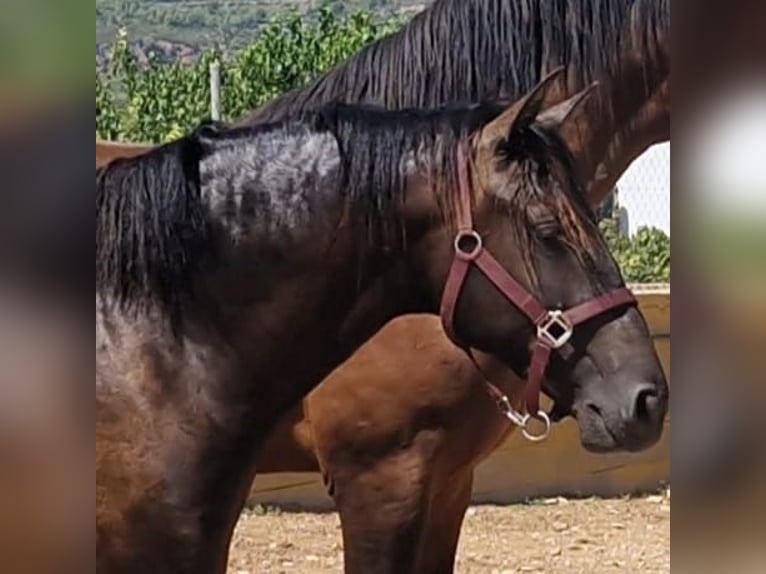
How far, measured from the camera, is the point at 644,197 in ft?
13.0

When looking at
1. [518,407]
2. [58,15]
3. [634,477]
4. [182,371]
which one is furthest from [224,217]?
[634,477]

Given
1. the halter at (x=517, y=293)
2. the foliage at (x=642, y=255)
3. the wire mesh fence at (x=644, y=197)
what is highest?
the halter at (x=517, y=293)

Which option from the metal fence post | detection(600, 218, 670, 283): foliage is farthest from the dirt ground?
the metal fence post

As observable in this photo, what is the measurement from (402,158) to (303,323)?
0.24 metres

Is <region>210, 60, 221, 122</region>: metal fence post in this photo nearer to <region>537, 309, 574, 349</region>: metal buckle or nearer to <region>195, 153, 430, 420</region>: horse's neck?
<region>195, 153, 430, 420</region>: horse's neck

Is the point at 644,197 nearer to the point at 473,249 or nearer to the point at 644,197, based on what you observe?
the point at 644,197

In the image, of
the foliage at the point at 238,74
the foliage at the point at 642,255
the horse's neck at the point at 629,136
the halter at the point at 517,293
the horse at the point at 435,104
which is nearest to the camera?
the halter at the point at 517,293

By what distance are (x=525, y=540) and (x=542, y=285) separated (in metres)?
2.13

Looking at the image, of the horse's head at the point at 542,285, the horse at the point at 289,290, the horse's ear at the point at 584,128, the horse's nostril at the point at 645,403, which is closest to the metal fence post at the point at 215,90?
the horse's ear at the point at 584,128

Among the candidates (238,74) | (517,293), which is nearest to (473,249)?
(517,293)

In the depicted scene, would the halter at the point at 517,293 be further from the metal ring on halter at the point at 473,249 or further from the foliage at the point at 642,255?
the foliage at the point at 642,255

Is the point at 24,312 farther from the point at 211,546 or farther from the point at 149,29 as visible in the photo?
the point at 149,29

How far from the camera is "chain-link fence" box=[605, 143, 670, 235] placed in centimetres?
385

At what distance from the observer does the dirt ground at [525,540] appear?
3.33m
